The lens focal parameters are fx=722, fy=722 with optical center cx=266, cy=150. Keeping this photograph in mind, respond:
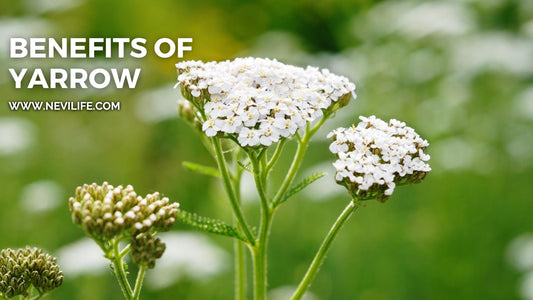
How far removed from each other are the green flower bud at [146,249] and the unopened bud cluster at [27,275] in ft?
0.76

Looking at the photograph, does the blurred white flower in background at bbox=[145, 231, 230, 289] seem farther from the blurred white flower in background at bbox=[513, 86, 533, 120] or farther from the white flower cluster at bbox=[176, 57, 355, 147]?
the blurred white flower in background at bbox=[513, 86, 533, 120]

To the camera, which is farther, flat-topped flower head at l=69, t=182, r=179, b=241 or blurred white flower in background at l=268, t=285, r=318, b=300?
blurred white flower in background at l=268, t=285, r=318, b=300

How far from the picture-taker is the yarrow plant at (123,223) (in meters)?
1.95

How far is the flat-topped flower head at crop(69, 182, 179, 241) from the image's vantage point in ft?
6.40

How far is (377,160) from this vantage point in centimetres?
207

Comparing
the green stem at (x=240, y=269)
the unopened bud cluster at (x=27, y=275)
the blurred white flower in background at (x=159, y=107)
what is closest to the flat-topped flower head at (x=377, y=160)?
the green stem at (x=240, y=269)

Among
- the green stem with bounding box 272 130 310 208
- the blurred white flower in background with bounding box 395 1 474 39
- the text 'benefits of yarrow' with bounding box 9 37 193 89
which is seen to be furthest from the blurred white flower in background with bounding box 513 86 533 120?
the green stem with bounding box 272 130 310 208

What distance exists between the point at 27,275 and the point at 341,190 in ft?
14.0

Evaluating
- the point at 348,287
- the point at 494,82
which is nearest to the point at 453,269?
the point at 348,287

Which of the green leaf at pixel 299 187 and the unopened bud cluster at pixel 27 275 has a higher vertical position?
the green leaf at pixel 299 187

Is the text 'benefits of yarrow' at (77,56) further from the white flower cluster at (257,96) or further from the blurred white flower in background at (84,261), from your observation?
the blurred white flower in background at (84,261)

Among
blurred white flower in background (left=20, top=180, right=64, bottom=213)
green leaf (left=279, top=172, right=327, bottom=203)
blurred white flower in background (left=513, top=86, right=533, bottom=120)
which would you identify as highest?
blurred white flower in background (left=513, top=86, right=533, bottom=120)

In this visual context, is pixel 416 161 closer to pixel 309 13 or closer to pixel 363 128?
pixel 363 128

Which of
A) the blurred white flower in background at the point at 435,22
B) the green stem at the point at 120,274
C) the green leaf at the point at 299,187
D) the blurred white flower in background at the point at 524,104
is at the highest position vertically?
the blurred white flower in background at the point at 435,22
